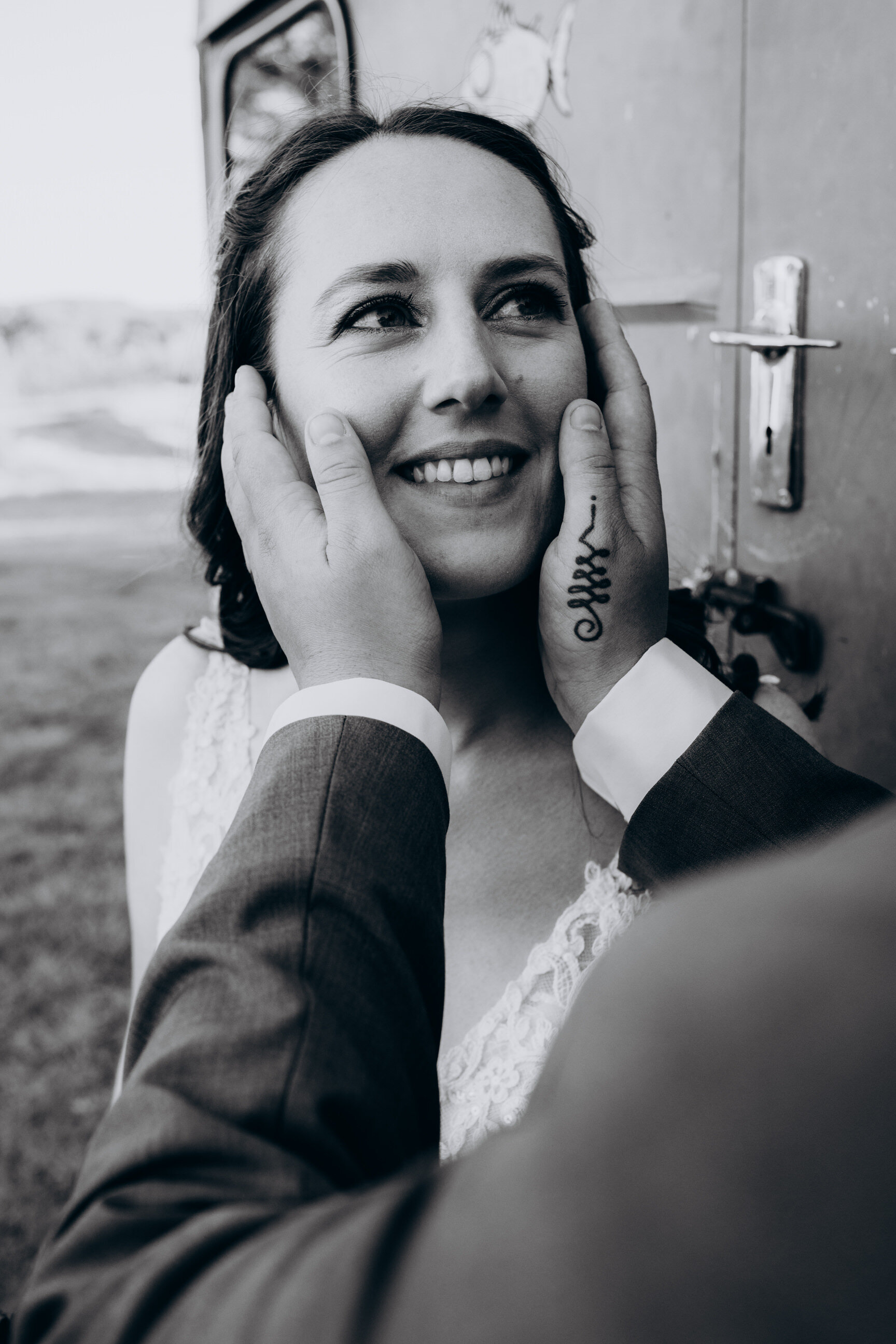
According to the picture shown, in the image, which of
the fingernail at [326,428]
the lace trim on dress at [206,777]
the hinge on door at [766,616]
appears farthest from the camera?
the hinge on door at [766,616]

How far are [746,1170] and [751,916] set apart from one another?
7 cm

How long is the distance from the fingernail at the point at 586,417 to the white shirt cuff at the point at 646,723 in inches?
12.7

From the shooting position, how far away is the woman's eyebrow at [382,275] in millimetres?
1299

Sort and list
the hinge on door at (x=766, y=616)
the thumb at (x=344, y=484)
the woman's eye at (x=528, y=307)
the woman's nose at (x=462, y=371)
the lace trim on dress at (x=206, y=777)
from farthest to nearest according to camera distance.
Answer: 1. the hinge on door at (x=766, y=616)
2. the lace trim on dress at (x=206, y=777)
3. the woman's eye at (x=528, y=307)
4. the woman's nose at (x=462, y=371)
5. the thumb at (x=344, y=484)

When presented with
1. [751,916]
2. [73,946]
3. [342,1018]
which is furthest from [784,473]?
[73,946]

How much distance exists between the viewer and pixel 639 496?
4.13 ft

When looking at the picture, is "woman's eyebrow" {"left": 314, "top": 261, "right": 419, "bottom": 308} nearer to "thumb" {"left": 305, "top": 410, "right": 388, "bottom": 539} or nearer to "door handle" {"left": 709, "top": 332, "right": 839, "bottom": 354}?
"thumb" {"left": 305, "top": 410, "right": 388, "bottom": 539}

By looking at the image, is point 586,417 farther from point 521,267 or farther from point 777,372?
point 777,372

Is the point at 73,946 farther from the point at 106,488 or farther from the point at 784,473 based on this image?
the point at 106,488

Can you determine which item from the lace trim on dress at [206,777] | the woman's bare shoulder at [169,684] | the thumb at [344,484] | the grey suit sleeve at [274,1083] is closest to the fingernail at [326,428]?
the thumb at [344,484]

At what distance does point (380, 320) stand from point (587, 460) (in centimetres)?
35

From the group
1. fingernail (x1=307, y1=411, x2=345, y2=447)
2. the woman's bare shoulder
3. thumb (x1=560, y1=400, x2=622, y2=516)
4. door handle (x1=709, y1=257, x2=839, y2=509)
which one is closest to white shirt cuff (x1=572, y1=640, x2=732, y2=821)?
thumb (x1=560, y1=400, x2=622, y2=516)

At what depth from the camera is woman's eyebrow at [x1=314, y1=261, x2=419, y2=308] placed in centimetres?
130

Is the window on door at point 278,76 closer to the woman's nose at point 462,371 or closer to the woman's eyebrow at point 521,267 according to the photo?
the woman's eyebrow at point 521,267
